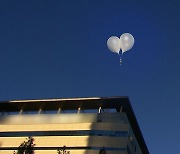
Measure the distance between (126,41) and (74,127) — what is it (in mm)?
49338

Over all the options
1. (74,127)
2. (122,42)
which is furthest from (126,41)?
(74,127)

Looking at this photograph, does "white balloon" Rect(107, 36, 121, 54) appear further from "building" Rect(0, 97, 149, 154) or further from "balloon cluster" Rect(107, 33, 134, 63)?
"building" Rect(0, 97, 149, 154)

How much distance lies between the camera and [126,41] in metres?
39.5

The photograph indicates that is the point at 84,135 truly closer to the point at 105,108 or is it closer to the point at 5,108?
the point at 105,108

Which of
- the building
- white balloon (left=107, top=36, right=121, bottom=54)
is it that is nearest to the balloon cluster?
white balloon (left=107, top=36, right=121, bottom=54)

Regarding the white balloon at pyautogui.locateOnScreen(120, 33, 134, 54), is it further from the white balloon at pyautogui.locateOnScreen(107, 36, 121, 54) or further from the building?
the building

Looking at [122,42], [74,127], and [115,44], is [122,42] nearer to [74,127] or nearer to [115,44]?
[115,44]

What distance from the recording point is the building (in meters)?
81.1

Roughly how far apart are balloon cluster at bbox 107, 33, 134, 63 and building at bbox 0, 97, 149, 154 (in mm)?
42805

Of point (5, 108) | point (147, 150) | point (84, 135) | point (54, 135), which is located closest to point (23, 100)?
point (5, 108)

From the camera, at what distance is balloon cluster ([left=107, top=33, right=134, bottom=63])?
39562mm

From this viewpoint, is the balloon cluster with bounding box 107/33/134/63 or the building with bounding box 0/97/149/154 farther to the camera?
the building with bounding box 0/97/149/154

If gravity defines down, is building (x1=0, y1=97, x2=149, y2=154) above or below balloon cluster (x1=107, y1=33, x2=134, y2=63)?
above

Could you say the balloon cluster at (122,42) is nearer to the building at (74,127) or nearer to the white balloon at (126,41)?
the white balloon at (126,41)
